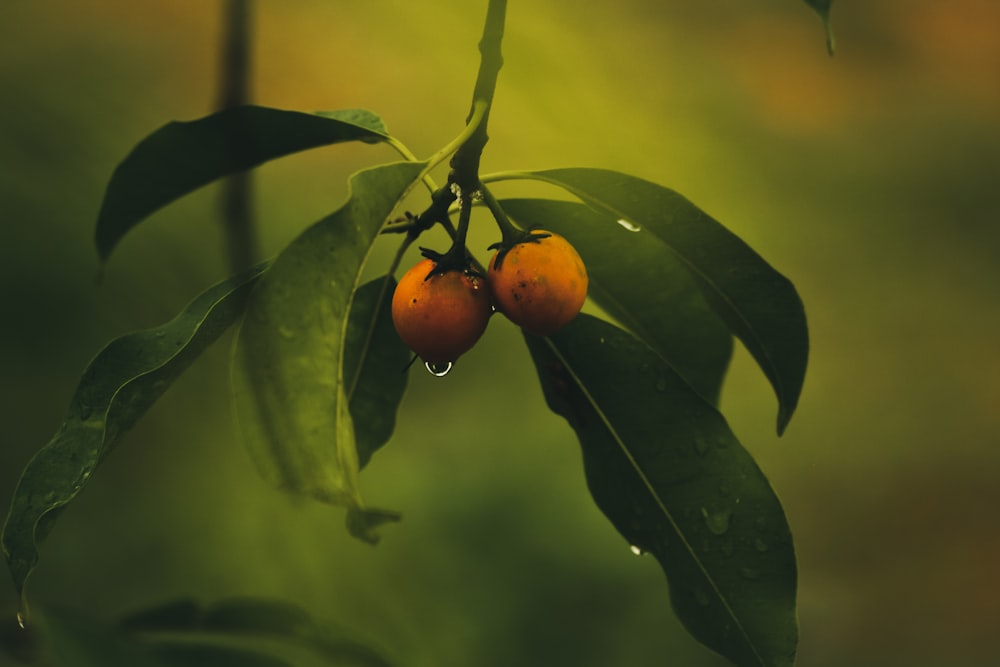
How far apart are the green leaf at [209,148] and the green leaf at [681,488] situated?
25 cm

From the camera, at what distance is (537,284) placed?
2.33 ft

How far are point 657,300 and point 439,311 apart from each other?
0.96 feet

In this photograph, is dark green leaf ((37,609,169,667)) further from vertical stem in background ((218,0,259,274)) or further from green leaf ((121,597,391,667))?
vertical stem in background ((218,0,259,274))

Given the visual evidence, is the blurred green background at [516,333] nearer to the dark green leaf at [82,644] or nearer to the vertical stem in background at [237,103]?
the vertical stem in background at [237,103]

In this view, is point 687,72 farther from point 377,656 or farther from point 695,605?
point 695,605

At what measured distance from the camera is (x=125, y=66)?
107 inches

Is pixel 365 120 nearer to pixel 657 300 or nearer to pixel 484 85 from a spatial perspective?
pixel 484 85

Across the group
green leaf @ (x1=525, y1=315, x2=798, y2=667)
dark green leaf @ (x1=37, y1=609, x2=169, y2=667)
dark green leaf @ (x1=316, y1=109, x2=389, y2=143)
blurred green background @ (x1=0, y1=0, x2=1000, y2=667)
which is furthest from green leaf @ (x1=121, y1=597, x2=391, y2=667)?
dark green leaf @ (x1=316, y1=109, x2=389, y2=143)

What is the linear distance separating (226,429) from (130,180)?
1536 mm

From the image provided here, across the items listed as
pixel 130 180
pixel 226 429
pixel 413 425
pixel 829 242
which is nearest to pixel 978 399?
pixel 829 242

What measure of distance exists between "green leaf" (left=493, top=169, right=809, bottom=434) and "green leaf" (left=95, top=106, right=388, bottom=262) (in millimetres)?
161

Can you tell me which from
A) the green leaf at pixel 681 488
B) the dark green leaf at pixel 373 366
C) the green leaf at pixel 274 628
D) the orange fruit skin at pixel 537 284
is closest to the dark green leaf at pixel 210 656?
the green leaf at pixel 274 628

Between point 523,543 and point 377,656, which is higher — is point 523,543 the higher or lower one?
the lower one

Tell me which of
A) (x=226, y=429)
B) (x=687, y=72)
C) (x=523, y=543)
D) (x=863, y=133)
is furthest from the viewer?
(x=863, y=133)
